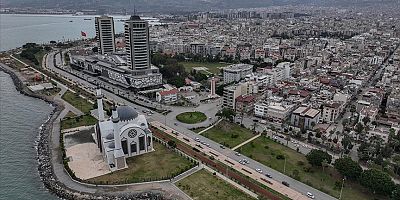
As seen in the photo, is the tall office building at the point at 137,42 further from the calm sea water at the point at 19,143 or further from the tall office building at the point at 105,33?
the tall office building at the point at 105,33

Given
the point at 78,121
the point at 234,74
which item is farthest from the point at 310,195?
the point at 234,74

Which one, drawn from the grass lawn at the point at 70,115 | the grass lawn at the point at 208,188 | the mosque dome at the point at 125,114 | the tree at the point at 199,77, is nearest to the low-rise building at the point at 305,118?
the grass lawn at the point at 208,188

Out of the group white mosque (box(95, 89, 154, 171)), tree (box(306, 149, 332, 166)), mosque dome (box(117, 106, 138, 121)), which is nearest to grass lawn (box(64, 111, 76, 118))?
white mosque (box(95, 89, 154, 171))

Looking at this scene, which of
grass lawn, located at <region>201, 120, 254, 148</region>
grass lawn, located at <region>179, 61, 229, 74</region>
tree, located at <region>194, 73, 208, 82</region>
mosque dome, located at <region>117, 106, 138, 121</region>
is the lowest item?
grass lawn, located at <region>201, 120, 254, 148</region>

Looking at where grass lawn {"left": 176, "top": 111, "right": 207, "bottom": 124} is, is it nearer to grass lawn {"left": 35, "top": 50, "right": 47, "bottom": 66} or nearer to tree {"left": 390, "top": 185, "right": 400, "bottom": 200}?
tree {"left": 390, "top": 185, "right": 400, "bottom": 200}

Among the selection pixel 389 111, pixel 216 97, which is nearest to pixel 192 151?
pixel 216 97

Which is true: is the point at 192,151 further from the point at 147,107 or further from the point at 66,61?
the point at 66,61

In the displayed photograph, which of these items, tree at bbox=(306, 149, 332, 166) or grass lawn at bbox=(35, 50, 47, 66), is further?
grass lawn at bbox=(35, 50, 47, 66)
